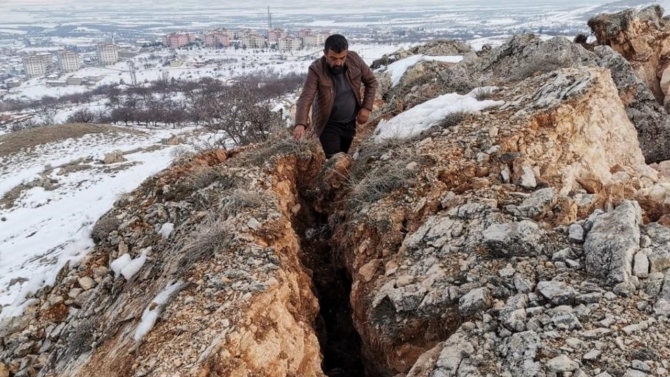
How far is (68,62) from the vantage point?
5438 inches

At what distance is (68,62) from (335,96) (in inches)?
6226

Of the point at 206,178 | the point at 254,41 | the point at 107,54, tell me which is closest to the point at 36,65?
the point at 107,54

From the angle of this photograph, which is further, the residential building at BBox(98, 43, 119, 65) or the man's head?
the residential building at BBox(98, 43, 119, 65)

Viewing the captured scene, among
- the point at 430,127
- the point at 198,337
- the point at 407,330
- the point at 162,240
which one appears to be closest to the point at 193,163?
the point at 162,240

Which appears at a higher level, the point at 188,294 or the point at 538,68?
the point at 538,68

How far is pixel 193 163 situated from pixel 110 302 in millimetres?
2302

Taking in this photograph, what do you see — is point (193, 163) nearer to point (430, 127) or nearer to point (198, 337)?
point (430, 127)

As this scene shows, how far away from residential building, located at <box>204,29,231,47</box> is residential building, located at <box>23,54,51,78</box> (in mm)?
52291

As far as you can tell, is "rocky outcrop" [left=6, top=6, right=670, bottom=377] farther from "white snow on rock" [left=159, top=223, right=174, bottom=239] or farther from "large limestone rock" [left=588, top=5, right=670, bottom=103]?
"large limestone rock" [left=588, top=5, right=670, bottom=103]

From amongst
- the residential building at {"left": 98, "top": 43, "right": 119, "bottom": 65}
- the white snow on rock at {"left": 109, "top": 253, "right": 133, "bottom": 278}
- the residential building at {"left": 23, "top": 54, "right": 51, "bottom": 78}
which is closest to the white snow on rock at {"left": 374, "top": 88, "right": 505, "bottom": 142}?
the white snow on rock at {"left": 109, "top": 253, "right": 133, "bottom": 278}

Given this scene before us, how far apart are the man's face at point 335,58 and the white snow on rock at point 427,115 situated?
104 centimetres

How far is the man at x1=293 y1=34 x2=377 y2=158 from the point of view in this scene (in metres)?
5.14

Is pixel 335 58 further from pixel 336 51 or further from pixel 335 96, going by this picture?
pixel 335 96

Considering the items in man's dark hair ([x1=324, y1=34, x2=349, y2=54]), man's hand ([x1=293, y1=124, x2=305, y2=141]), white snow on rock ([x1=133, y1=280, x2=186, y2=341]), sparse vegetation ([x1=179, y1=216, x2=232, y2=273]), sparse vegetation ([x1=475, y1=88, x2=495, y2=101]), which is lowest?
white snow on rock ([x1=133, y1=280, x2=186, y2=341])
